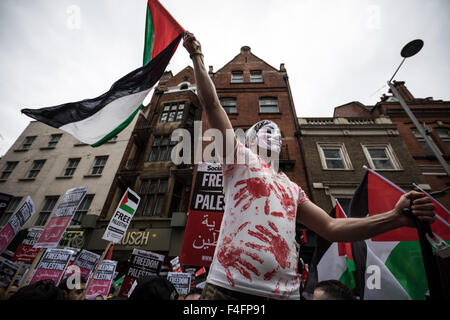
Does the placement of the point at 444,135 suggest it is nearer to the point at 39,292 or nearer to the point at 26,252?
the point at 39,292

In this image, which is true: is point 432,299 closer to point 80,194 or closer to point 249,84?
point 80,194

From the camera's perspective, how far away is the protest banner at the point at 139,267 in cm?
540

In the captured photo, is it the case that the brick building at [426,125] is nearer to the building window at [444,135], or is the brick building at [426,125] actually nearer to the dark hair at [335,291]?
the building window at [444,135]

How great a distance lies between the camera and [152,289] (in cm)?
246

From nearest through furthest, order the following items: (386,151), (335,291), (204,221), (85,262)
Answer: (335,291) < (204,221) < (85,262) < (386,151)

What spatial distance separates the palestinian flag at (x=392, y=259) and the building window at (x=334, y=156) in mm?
7808

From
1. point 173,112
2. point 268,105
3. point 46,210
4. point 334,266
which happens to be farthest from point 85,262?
point 268,105

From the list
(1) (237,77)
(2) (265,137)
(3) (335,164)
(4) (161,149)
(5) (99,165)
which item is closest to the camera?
(2) (265,137)

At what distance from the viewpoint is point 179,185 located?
13.0 m

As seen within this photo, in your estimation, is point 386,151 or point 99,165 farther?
point 99,165

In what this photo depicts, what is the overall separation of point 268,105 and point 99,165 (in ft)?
45.9
